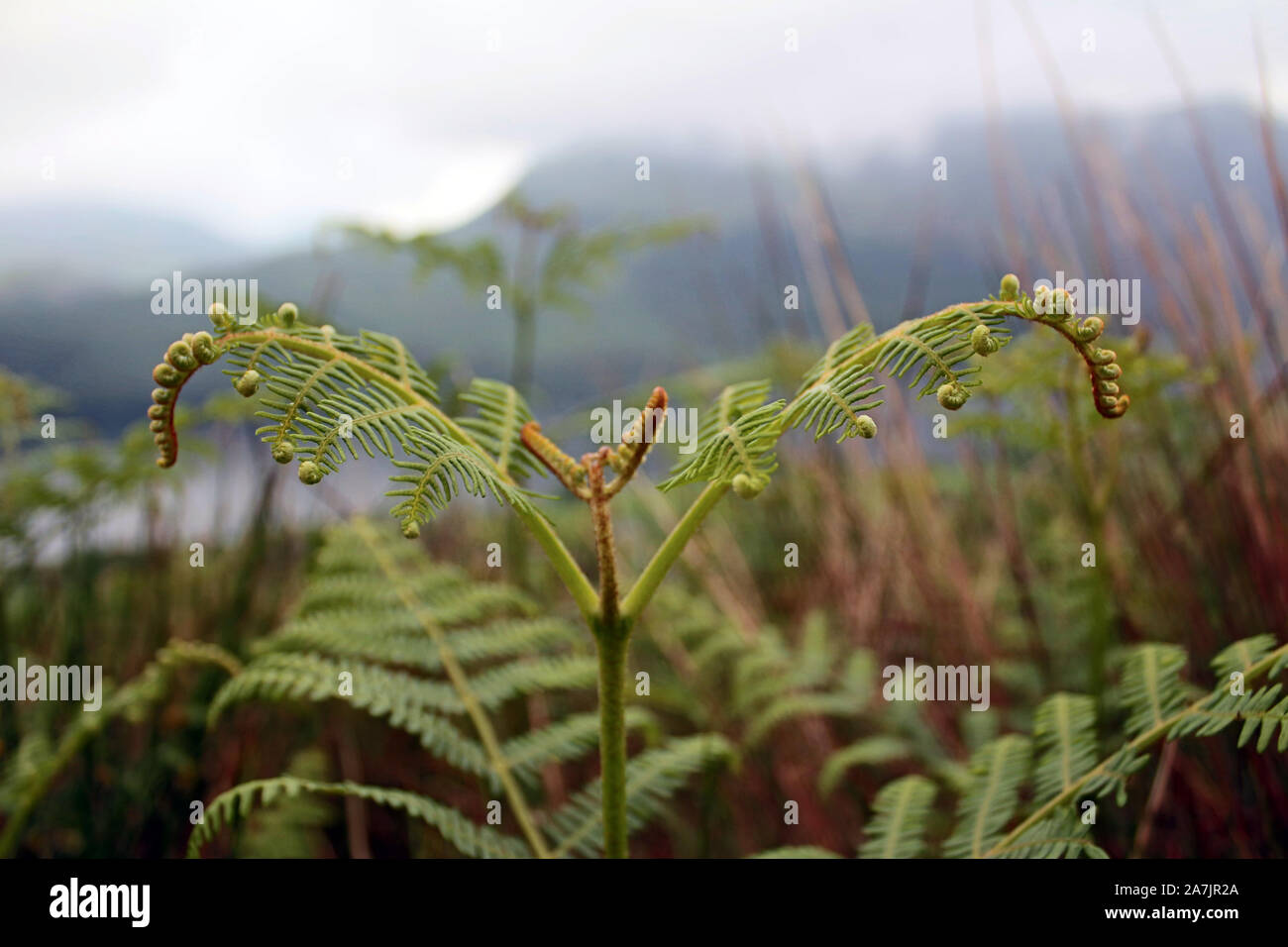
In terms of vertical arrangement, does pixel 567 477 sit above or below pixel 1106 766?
above

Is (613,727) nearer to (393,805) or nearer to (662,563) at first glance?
(662,563)

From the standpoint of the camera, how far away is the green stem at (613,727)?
59 cm

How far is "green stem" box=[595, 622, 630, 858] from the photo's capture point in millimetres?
590

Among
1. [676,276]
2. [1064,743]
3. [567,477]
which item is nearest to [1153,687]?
[1064,743]

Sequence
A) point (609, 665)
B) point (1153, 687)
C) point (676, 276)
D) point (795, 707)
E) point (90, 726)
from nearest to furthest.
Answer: point (609, 665) → point (1153, 687) → point (90, 726) → point (795, 707) → point (676, 276)

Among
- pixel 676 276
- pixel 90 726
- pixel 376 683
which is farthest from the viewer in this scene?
pixel 676 276

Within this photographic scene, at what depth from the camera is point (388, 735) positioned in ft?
5.29

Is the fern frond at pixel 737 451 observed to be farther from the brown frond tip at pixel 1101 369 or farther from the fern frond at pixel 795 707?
the fern frond at pixel 795 707

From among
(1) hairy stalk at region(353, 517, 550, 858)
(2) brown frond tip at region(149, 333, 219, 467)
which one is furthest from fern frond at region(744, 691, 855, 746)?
(2) brown frond tip at region(149, 333, 219, 467)

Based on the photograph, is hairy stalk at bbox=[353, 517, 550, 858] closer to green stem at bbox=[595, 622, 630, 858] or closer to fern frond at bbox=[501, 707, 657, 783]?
fern frond at bbox=[501, 707, 657, 783]

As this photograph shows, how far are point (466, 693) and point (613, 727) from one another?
307mm

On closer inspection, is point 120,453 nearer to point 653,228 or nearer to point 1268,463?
point 653,228

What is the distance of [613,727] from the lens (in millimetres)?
602

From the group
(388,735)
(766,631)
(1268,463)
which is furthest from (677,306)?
(1268,463)
